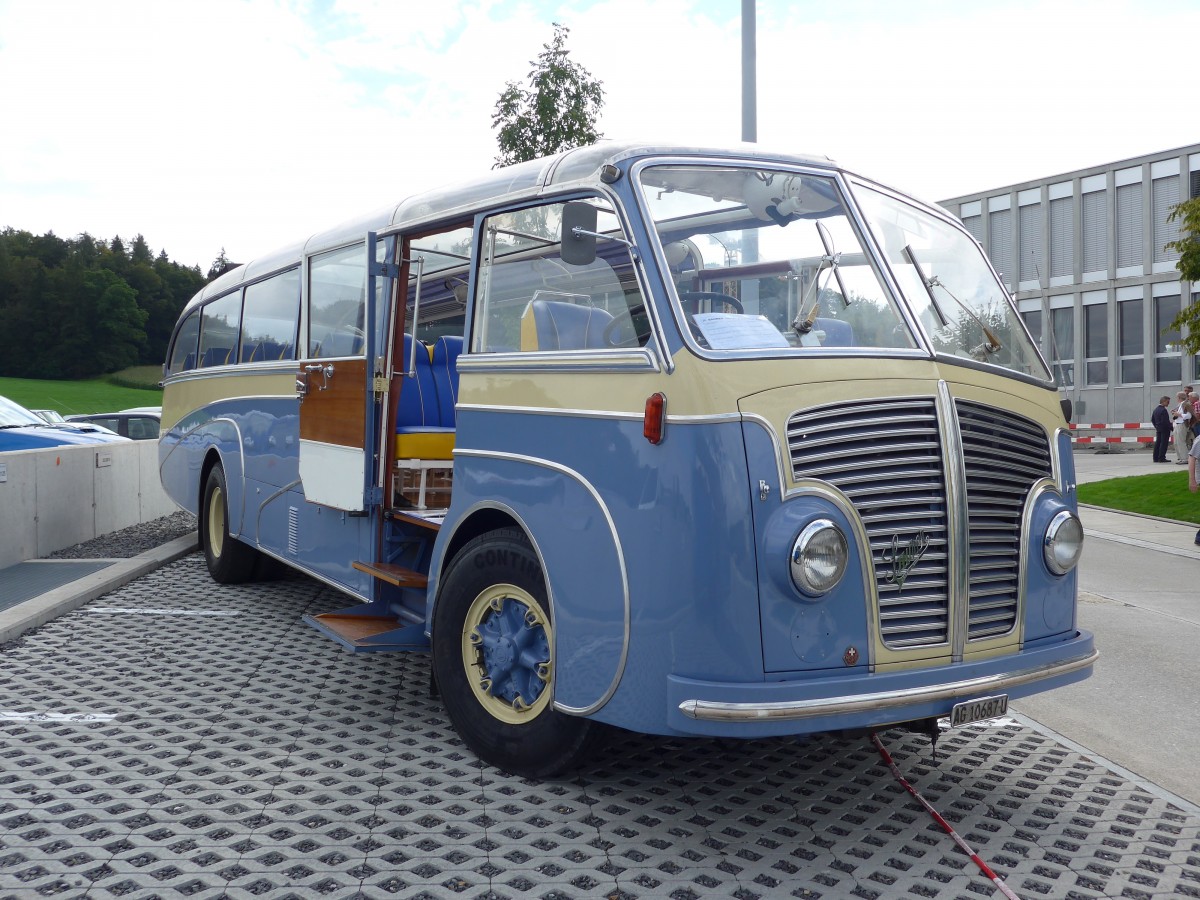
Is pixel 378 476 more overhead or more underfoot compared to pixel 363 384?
more underfoot

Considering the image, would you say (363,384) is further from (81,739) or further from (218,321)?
(218,321)

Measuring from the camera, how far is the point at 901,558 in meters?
3.95

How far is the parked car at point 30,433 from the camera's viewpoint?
530 inches

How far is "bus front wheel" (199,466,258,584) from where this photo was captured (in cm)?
908

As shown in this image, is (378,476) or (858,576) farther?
(378,476)

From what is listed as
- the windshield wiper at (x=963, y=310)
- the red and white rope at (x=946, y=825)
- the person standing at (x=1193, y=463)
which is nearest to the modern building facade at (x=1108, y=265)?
the person standing at (x=1193, y=463)

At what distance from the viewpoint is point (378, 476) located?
612 centimetres

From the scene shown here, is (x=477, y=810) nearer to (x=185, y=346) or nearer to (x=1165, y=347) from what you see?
(x=185, y=346)

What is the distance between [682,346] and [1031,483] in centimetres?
156

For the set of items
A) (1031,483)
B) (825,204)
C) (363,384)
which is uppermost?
(825,204)

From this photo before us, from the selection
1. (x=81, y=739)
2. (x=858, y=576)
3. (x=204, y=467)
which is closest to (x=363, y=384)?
(x=81, y=739)

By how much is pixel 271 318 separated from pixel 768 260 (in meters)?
4.87

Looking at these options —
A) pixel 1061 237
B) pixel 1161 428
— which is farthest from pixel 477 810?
pixel 1061 237

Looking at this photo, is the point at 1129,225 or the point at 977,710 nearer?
the point at 977,710
